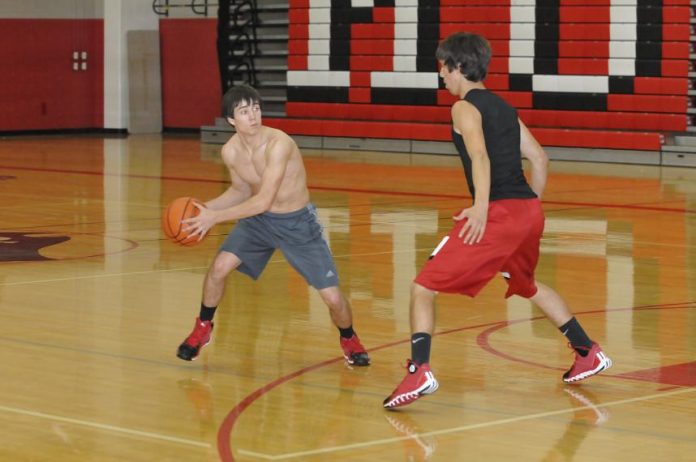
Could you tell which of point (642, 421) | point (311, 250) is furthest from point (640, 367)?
point (311, 250)

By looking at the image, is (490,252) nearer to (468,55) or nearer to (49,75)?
(468,55)

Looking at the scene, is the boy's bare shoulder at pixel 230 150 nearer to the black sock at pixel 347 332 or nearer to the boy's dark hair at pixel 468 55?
the black sock at pixel 347 332

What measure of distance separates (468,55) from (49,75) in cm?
2106

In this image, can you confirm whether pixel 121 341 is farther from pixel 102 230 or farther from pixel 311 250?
pixel 102 230

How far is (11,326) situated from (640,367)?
309 cm

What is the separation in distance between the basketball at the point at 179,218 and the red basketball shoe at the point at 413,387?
119 centimetres

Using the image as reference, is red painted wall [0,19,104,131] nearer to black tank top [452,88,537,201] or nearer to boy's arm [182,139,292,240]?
boy's arm [182,139,292,240]

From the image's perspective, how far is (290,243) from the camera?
6.45m

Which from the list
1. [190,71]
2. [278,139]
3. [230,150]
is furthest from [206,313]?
[190,71]

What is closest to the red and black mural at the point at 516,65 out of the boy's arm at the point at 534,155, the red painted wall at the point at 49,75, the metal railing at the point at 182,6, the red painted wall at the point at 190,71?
the red painted wall at the point at 190,71

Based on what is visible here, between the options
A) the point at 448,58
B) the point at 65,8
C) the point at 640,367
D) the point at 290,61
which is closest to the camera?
the point at 448,58

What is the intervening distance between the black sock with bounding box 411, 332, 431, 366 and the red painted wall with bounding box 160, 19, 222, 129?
20506 millimetres

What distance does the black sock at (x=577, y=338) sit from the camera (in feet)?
19.9

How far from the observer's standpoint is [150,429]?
5270 mm
